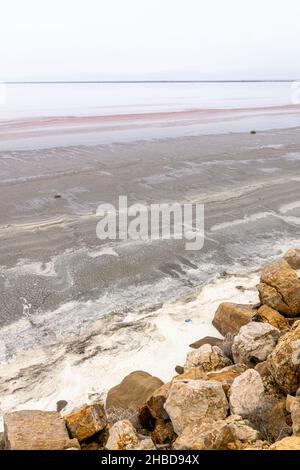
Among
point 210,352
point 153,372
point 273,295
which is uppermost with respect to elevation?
point 273,295

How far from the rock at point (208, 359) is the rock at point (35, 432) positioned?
88.6 inches

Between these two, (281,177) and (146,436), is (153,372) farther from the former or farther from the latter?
(281,177)

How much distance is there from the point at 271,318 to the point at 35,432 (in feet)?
13.4

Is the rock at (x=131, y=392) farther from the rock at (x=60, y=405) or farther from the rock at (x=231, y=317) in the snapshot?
the rock at (x=231, y=317)

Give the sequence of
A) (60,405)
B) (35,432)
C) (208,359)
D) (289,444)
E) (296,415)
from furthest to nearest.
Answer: (208,359), (60,405), (35,432), (296,415), (289,444)

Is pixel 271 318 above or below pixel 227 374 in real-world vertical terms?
above

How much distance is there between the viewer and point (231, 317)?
297 inches

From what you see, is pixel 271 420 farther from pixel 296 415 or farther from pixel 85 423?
pixel 85 423

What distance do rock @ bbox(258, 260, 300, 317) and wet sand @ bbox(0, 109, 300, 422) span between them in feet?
4.07

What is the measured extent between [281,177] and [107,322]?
1220cm

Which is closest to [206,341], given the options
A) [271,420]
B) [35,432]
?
[271,420]

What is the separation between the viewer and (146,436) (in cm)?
499
